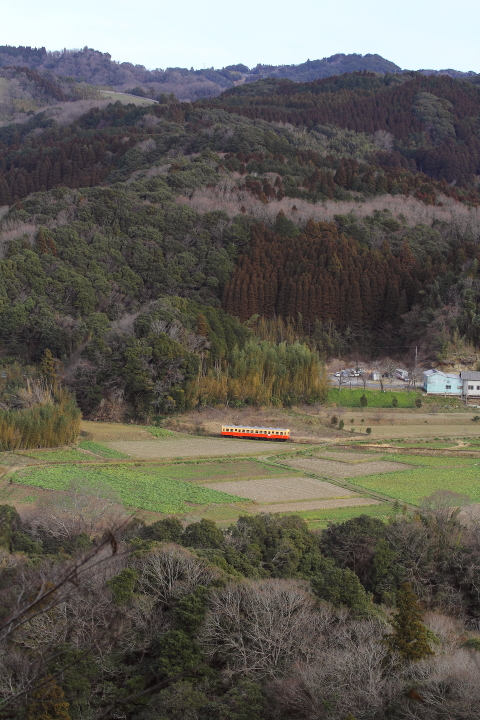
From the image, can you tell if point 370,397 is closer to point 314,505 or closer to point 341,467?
point 341,467

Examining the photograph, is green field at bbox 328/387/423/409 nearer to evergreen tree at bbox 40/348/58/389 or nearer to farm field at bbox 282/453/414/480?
farm field at bbox 282/453/414/480

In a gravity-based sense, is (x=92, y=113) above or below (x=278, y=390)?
above

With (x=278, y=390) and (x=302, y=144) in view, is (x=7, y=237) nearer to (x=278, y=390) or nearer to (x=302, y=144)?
(x=278, y=390)

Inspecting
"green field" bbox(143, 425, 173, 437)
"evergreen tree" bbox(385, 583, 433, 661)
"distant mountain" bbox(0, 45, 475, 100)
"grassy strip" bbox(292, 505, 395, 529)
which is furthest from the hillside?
"distant mountain" bbox(0, 45, 475, 100)

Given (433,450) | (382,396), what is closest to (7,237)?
(382,396)

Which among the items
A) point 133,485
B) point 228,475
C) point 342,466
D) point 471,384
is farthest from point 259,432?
point 471,384

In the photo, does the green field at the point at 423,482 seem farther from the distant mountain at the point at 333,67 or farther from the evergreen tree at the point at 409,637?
the distant mountain at the point at 333,67
